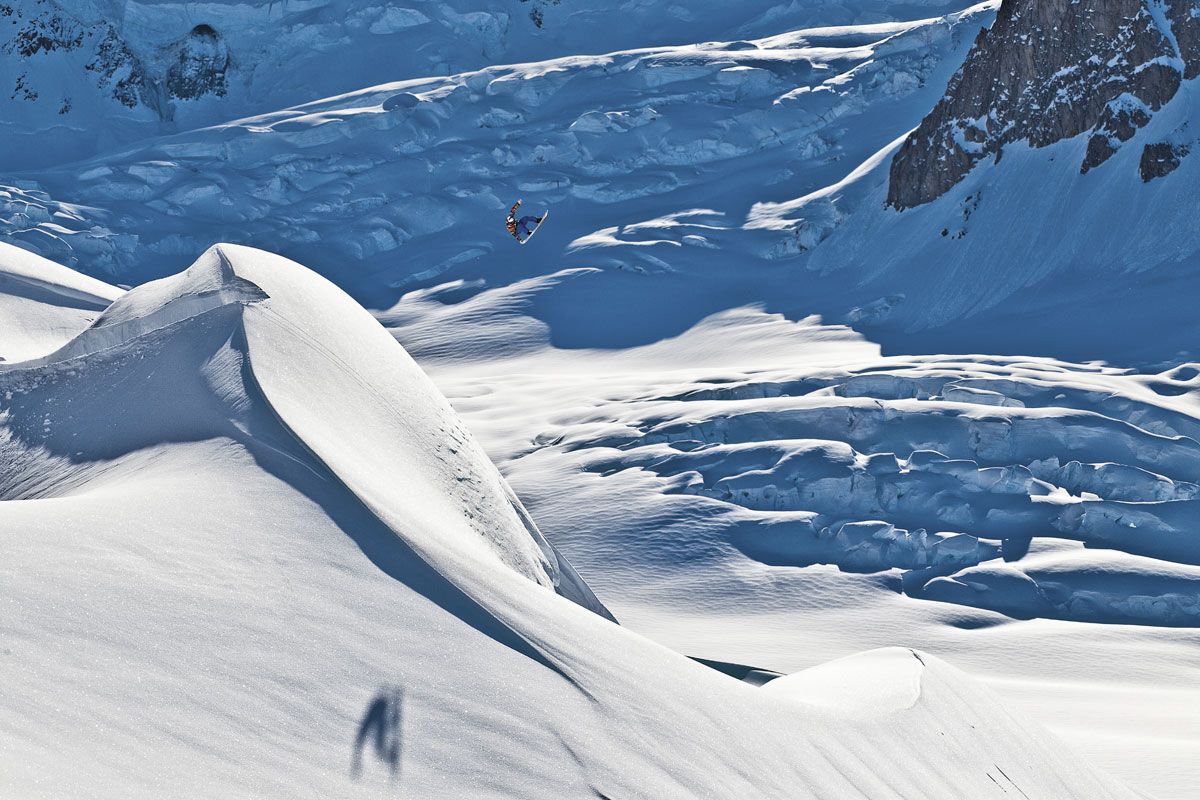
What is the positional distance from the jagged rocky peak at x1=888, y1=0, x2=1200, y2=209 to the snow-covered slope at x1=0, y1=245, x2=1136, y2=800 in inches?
1534

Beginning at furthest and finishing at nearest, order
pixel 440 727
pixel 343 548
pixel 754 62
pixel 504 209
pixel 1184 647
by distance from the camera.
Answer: pixel 754 62 < pixel 504 209 < pixel 1184 647 < pixel 343 548 < pixel 440 727

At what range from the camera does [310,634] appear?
671 cm

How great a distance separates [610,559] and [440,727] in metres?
19.3

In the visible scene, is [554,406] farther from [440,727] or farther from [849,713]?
[440,727]

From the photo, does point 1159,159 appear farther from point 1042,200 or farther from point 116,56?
point 116,56

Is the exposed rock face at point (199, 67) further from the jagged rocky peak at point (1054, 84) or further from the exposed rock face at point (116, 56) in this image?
the jagged rocky peak at point (1054, 84)

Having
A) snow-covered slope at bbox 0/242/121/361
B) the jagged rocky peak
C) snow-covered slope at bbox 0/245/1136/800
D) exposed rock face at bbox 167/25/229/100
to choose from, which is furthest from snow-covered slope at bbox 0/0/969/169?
snow-covered slope at bbox 0/245/1136/800

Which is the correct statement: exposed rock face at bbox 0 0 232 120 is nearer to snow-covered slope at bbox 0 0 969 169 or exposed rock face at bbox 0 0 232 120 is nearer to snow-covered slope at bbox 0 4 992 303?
snow-covered slope at bbox 0 0 969 169

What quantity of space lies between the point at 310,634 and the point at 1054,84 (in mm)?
45760

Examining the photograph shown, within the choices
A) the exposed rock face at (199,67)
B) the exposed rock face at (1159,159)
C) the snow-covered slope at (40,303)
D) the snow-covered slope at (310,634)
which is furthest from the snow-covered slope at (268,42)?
the snow-covered slope at (310,634)

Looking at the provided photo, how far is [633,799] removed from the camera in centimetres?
657

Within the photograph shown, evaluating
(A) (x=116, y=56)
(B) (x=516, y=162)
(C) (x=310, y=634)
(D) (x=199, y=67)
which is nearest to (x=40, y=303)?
(C) (x=310, y=634)

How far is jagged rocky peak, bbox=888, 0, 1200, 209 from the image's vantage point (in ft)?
Answer: 151

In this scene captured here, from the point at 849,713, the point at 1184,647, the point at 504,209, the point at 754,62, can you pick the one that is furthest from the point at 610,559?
the point at 754,62
